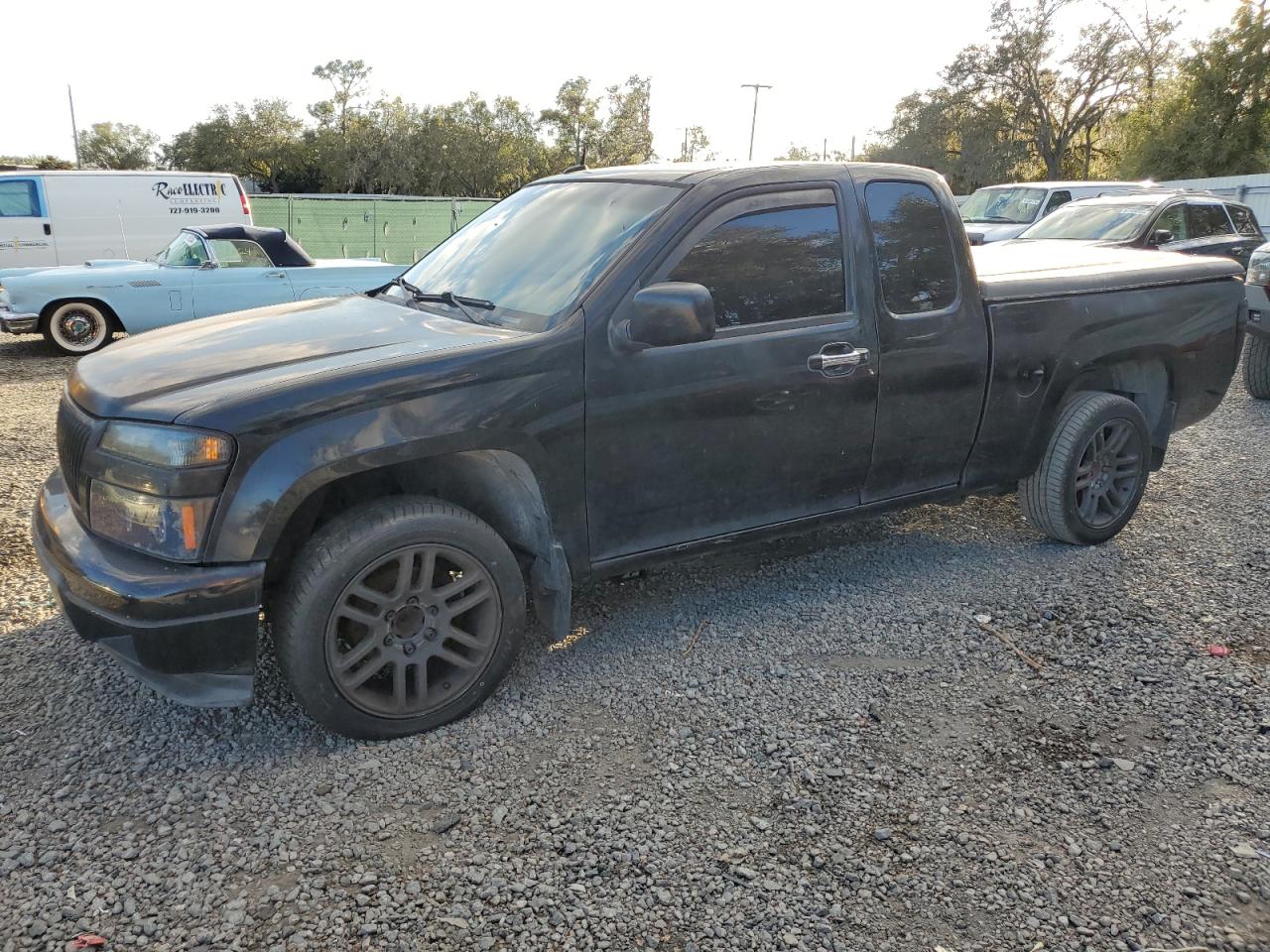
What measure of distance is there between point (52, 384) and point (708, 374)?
320 inches

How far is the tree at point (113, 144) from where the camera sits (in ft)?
263

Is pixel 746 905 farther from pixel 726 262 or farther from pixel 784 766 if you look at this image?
pixel 726 262

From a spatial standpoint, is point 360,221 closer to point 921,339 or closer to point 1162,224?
point 1162,224

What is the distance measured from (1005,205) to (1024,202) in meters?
0.38

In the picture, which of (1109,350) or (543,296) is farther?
(1109,350)

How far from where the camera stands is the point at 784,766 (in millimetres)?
3021

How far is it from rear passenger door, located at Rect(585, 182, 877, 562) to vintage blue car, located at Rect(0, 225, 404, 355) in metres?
7.56

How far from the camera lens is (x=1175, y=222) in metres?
11.8

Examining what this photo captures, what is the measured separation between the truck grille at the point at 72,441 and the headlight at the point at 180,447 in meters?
0.31

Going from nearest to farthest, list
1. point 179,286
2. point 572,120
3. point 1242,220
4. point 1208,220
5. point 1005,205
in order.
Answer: point 179,286 → point 1208,220 → point 1242,220 → point 1005,205 → point 572,120

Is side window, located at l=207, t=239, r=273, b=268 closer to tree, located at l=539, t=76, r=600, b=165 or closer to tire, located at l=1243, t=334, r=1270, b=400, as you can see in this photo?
tire, located at l=1243, t=334, r=1270, b=400

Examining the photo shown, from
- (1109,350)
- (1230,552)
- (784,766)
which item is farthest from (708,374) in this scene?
(1230,552)

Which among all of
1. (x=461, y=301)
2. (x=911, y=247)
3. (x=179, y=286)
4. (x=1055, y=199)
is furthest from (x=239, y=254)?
(x=1055, y=199)

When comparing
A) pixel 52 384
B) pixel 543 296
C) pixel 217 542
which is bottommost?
pixel 52 384
